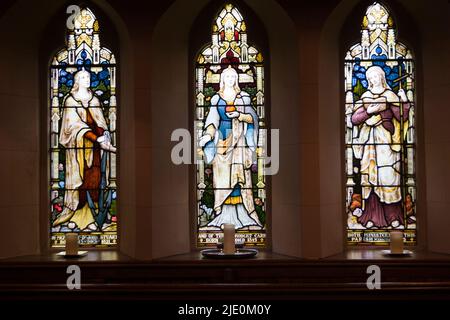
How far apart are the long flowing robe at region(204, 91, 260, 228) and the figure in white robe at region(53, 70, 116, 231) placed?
2.86 ft

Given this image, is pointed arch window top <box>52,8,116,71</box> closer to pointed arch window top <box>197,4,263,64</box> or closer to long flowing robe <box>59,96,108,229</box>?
long flowing robe <box>59,96,108,229</box>

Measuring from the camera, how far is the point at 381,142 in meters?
4.48

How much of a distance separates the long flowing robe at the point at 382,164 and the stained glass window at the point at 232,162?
2.74 ft

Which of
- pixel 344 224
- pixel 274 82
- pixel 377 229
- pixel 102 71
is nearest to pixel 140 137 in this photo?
pixel 102 71

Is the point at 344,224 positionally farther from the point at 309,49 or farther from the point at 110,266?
the point at 110,266

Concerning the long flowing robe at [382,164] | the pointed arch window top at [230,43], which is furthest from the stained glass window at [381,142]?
the pointed arch window top at [230,43]

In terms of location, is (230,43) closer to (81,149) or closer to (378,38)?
(378,38)

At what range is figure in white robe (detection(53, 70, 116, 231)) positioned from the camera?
4.54 m

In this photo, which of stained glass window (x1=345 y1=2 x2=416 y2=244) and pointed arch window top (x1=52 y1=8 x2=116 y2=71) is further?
pointed arch window top (x1=52 y1=8 x2=116 y2=71)

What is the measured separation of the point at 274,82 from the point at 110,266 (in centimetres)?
191

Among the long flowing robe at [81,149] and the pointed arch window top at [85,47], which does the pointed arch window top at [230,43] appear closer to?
the pointed arch window top at [85,47]

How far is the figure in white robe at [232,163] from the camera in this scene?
178 inches

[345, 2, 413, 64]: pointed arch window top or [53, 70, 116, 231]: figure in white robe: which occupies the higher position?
[345, 2, 413, 64]: pointed arch window top

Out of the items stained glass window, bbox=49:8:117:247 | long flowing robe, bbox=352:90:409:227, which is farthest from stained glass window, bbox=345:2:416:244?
stained glass window, bbox=49:8:117:247
